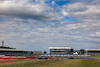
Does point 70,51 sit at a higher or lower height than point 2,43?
lower

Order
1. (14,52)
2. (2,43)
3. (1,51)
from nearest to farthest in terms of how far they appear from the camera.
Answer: (1,51) → (14,52) → (2,43)

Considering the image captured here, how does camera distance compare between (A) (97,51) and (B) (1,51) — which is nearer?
(B) (1,51)

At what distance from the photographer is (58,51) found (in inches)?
7200

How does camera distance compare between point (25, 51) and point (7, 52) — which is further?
point (25, 51)

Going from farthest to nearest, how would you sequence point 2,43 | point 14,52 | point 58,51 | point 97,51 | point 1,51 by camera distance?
point 2,43 < point 58,51 < point 97,51 < point 14,52 < point 1,51

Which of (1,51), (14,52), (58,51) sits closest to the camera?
(1,51)

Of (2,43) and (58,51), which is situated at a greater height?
(2,43)

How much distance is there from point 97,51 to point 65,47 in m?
43.0

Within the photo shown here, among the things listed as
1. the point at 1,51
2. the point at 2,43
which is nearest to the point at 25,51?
the point at 1,51

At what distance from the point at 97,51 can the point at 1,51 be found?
4403 inches

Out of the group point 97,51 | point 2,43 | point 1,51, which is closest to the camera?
point 1,51

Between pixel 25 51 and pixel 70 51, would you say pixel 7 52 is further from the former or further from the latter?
pixel 70 51

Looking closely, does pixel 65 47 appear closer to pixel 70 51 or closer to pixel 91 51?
pixel 70 51

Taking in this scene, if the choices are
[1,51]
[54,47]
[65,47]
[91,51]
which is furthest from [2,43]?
[91,51]
